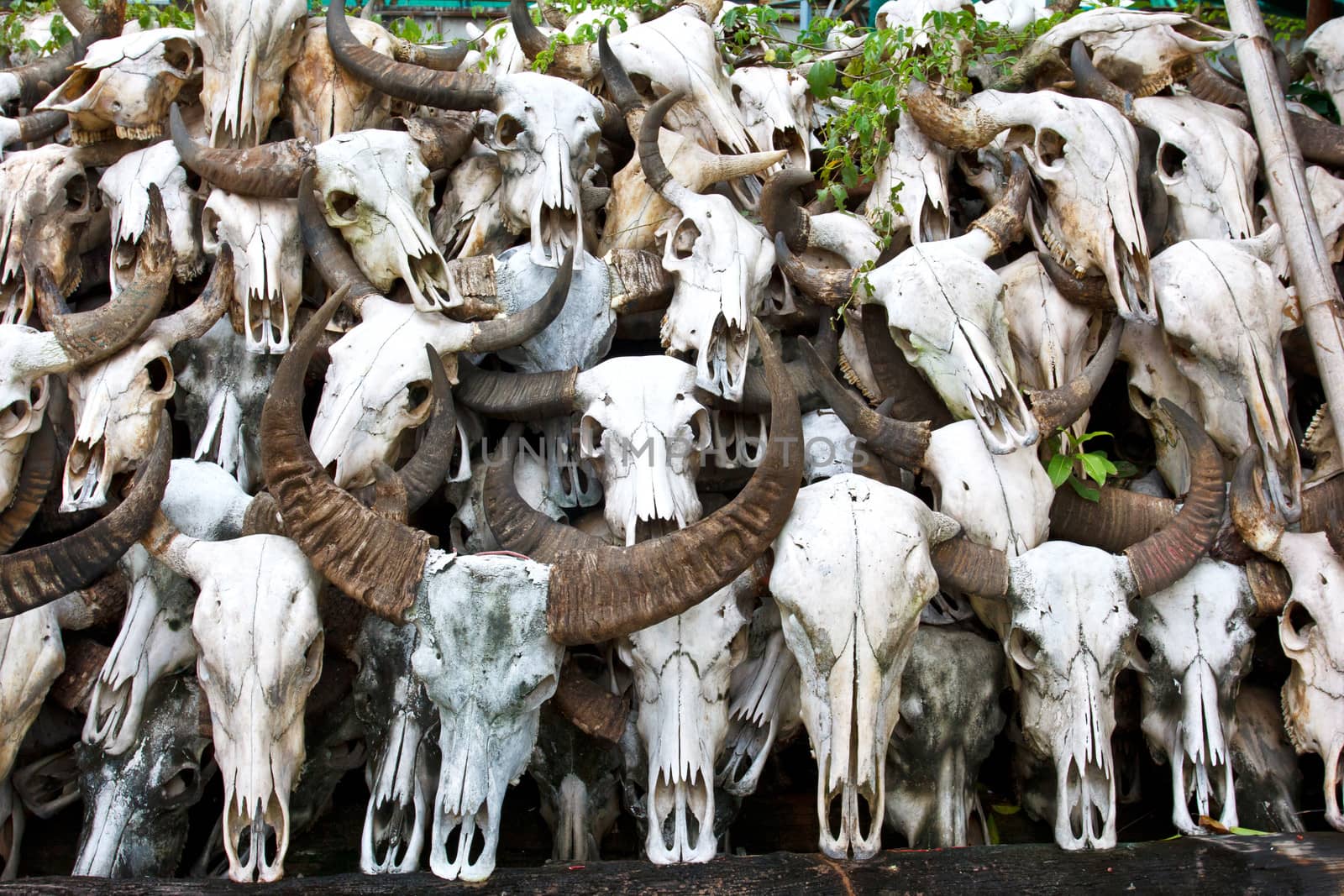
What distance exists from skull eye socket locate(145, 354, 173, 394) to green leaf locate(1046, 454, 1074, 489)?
350 cm

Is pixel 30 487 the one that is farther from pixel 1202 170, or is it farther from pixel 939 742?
pixel 1202 170

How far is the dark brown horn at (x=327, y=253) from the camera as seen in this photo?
4.93m

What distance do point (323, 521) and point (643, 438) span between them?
1.18 metres

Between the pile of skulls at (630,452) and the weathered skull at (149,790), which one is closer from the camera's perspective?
the pile of skulls at (630,452)

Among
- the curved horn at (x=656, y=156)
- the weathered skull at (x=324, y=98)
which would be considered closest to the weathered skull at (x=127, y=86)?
the weathered skull at (x=324, y=98)

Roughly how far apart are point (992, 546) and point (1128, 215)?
5.34 ft

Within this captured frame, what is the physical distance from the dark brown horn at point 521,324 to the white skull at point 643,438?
0.27 metres

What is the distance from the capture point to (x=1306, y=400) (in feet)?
18.1

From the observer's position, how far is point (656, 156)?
515 cm

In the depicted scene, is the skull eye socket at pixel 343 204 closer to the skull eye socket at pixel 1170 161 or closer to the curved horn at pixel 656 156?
the curved horn at pixel 656 156

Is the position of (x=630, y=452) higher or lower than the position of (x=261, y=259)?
lower

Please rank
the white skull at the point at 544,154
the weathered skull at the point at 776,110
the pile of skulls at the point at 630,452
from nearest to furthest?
the pile of skulls at the point at 630,452, the white skull at the point at 544,154, the weathered skull at the point at 776,110

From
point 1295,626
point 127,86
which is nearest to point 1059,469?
point 1295,626

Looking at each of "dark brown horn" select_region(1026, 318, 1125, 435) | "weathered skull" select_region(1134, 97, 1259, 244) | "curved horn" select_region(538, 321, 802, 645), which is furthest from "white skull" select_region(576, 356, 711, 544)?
"weathered skull" select_region(1134, 97, 1259, 244)
